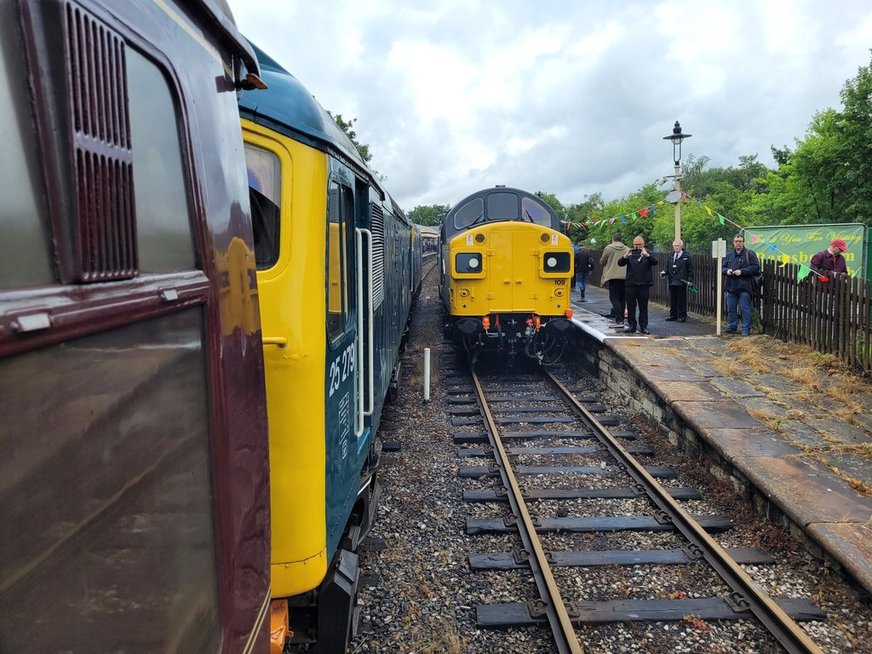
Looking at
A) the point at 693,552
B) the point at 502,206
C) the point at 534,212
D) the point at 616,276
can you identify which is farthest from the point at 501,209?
the point at 693,552

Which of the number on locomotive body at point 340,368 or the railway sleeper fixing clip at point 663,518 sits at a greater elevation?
the number on locomotive body at point 340,368

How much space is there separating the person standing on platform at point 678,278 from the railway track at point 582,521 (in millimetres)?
4731

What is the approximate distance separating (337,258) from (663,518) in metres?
3.65

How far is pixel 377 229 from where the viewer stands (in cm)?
534

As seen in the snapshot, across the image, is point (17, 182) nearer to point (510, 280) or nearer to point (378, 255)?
point (378, 255)

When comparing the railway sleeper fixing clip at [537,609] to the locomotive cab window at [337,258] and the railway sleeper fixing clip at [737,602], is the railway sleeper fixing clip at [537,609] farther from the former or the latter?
the locomotive cab window at [337,258]

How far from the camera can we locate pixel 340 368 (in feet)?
10.8

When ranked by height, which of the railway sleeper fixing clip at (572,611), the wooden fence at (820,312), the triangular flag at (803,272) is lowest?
the railway sleeper fixing clip at (572,611)

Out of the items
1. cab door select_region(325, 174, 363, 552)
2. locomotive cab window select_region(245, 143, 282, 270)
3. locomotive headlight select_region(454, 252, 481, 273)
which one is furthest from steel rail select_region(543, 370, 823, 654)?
locomotive headlight select_region(454, 252, 481, 273)

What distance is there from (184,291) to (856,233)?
1274cm

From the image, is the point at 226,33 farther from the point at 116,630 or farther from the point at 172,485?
the point at 116,630

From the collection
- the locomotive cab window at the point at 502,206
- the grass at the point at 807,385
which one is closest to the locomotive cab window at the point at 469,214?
the locomotive cab window at the point at 502,206

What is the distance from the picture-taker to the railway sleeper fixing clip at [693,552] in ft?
15.4

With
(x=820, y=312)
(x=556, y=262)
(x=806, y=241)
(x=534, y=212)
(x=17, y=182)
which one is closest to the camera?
(x=17, y=182)
